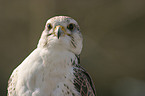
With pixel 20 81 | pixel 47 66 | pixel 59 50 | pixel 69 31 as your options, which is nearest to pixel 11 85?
pixel 20 81

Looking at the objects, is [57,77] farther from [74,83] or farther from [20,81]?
[20,81]

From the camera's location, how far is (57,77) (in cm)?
196

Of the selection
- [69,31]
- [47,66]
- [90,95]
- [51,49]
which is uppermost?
[69,31]

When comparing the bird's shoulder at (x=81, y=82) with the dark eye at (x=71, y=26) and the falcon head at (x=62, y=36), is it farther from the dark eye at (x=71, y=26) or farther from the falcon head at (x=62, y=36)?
the dark eye at (x=71, y=26)

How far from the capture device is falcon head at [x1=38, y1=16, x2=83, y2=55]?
2.03 metres

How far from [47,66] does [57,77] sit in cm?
12

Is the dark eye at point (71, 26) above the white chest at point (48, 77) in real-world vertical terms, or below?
above

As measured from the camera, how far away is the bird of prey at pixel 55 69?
6.32 feet

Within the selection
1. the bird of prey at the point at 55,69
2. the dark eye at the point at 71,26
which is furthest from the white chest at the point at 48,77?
the dark eye at the point at 71,26

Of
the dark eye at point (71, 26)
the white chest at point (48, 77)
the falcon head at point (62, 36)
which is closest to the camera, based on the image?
the white chest at point (48, 77)

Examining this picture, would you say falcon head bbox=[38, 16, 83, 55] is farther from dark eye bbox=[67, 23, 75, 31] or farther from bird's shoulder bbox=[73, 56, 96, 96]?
bird's shoulder bbox=[73, 56, 96, 96]

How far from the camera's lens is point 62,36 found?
2.05 m

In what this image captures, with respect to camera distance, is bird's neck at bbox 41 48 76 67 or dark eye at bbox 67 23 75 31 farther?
dark eye at bbox 67 23 75 31

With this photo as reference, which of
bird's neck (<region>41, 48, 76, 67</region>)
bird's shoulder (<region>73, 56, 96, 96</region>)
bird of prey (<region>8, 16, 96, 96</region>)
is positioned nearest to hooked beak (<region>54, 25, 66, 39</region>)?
bird of prey (<region>8, 16, 96, 96</region>)
